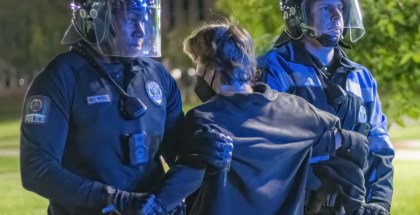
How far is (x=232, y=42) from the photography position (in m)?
2.74

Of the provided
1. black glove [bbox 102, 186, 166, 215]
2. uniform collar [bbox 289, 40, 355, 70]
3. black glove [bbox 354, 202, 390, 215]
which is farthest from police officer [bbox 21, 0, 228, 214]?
black glove [bbox 354, 202, 390, 215]

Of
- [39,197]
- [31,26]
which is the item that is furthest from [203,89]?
[31,26]

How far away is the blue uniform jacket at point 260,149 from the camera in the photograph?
8.79 ft

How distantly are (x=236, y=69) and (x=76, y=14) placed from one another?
21.1 inches

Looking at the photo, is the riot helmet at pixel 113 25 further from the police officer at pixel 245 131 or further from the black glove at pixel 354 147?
the black glove at pixel 354 147

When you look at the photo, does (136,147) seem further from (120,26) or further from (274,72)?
(274,72)

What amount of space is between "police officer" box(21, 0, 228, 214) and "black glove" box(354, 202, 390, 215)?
2.58ft

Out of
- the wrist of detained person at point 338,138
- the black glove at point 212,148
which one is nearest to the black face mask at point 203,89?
the black glove at point 212,148

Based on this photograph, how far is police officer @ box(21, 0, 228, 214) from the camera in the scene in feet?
8.15

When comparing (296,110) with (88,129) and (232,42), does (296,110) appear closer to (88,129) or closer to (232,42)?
(232,42)

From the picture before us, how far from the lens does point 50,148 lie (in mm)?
2488

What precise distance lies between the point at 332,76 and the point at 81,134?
1.12m

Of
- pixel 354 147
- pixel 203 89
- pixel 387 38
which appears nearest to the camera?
pixel 203 89

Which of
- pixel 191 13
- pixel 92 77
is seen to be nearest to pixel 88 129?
pixel 92 77
